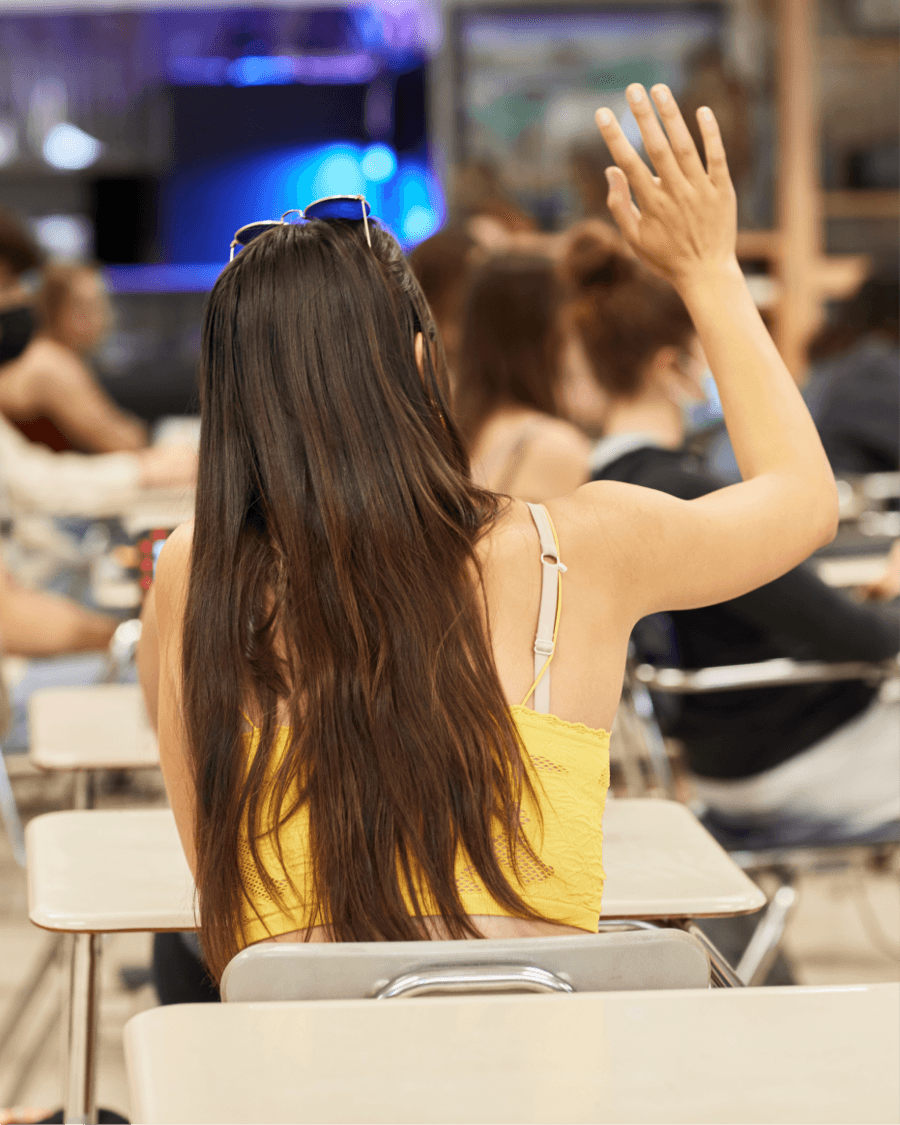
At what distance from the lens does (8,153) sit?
7.23m

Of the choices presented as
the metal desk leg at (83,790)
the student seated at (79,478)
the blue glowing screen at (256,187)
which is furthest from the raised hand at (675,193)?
the blue glowing screen at (256,187)

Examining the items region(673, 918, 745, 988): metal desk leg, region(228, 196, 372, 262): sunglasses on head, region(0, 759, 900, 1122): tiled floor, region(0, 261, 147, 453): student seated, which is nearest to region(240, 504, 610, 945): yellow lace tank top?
region(673, 918, 745, 988): metal desk leg

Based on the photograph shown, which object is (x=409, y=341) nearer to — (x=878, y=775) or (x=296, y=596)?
(x=296, y=596)

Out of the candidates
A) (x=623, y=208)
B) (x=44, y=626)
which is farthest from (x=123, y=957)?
(x=623, y=208)

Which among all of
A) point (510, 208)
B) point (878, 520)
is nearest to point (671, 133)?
point (878, 520)

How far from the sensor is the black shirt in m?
2.04

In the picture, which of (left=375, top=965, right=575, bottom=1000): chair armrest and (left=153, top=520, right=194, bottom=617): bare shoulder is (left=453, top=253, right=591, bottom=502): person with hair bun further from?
(left=375, top=965, right=575, bottom=1000): chair armrest

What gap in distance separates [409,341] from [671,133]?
0.30 m

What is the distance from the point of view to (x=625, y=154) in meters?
1.15

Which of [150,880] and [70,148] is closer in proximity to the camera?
[150,880]

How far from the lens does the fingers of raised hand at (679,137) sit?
1.13 meters

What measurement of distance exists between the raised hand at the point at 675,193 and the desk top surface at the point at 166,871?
1.78ft

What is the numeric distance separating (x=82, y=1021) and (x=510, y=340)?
6.17 ft

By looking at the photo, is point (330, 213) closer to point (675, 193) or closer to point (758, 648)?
point (675, 193)
